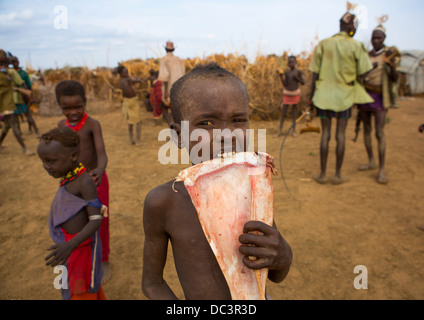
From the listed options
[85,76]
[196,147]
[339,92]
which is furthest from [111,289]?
[85,76]

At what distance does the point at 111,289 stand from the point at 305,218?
2424mm

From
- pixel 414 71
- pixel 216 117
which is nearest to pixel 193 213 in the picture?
pixel 216 117

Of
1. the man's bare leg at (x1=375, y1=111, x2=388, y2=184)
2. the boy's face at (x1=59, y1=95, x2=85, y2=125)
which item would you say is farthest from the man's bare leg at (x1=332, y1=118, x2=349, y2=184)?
the boy's face at (x1=59, y1=95, x2=85, y2=125)

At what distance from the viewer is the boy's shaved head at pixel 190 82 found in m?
1.04

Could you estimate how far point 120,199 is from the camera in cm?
435

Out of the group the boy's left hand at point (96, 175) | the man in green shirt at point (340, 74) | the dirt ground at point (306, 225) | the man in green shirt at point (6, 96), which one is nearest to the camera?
the boy's left hand at point (96, 175)

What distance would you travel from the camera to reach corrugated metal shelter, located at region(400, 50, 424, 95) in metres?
12.2

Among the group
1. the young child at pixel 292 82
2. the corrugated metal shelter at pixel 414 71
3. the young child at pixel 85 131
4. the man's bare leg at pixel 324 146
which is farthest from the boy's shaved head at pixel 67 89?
the corrugated metal shelter at pixel 414 71

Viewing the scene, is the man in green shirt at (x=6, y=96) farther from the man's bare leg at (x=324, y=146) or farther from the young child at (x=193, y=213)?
the young child at (x=193, y=213)

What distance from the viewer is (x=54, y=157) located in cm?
181

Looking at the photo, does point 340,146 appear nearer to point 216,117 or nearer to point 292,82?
point 292,82

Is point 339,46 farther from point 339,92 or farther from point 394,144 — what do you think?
point 394,144

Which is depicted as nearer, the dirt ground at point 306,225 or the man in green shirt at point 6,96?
the dirt ground at point 306,225

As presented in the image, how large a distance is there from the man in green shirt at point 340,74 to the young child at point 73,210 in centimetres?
342
